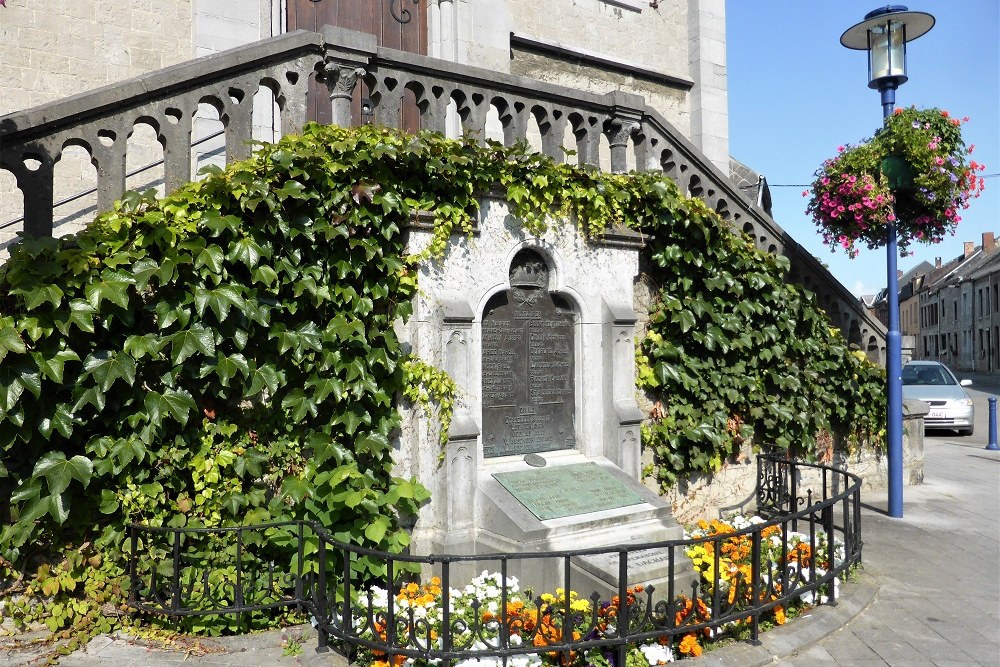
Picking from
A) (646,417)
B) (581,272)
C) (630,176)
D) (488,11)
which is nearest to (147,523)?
(581,272)

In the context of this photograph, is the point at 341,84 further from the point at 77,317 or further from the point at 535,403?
the point at 535,403

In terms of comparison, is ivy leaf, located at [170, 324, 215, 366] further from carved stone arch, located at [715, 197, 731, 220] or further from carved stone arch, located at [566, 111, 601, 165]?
carved stone arch, located at [715, 197, 731, 220]

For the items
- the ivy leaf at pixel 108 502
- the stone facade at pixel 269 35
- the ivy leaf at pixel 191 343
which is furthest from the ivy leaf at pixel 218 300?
the stone facade at pixel 269 35

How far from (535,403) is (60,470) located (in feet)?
11.9

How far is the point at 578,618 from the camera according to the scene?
14.8ft

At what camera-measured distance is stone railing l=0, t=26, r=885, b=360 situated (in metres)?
4.61

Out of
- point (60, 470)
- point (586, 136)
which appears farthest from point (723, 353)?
point (60, 470)

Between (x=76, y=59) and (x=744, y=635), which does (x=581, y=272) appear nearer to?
(x=744, y=635)

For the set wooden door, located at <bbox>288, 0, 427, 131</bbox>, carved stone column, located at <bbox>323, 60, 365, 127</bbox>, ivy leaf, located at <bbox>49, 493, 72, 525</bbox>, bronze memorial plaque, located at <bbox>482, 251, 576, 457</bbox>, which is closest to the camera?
ivy leaf, located at <bbox>49, 493, 72, 525</bbox>

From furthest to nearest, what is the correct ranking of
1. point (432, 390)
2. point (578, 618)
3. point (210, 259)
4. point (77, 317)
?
point (432, 390)
point (210, 259)
point (578, 618)
point (77, 317)

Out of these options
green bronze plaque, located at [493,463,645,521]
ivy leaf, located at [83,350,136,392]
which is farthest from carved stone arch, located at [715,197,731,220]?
ivy leaf, located at [83,350,136,392]

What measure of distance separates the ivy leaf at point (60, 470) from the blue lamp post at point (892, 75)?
7.54 meters

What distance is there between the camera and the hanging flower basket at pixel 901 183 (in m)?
7.06

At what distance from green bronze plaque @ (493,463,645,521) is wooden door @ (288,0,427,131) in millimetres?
4699
